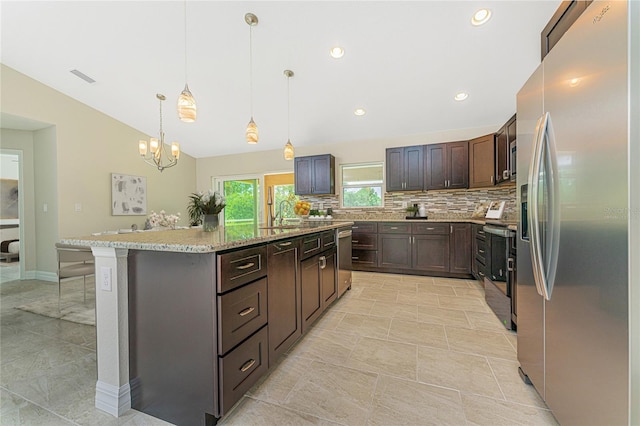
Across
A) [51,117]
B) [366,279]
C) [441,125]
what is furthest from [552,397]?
[51,117]

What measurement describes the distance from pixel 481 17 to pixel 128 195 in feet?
20.8

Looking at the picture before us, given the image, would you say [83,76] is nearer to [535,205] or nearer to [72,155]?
[72,155]

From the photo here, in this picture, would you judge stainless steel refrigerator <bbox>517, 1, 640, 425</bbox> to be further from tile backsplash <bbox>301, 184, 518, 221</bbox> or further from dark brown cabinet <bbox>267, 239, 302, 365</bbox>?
tile backsplash <bbox>301, 184, 518, 221</bbox>

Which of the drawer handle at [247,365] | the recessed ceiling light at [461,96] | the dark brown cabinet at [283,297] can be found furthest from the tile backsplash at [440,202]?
the drawer handle at [247,365]

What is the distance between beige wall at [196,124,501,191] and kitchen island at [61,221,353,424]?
388 cm

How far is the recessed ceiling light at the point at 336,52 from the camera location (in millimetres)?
2811

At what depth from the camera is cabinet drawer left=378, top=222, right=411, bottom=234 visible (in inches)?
157

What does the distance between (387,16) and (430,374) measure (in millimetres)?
3091

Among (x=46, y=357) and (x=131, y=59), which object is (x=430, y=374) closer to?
(x=46, y=357)

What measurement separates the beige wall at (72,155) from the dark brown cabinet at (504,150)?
665 centimetres

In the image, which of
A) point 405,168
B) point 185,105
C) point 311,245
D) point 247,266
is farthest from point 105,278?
point 405,168

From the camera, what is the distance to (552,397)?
1.14m

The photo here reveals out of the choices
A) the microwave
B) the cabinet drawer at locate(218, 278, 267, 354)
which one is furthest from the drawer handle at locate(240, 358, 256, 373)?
the microwave

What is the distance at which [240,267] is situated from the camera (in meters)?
1.26
